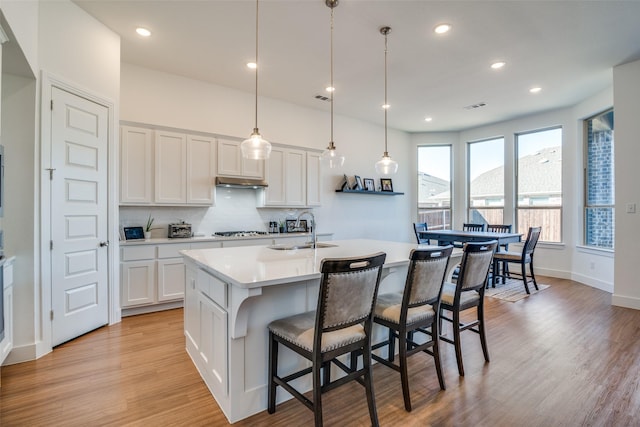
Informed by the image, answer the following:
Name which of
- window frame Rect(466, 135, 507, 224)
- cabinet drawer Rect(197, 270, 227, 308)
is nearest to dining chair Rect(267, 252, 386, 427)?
cabinet drawer Rect(197, 270, 227, 308)

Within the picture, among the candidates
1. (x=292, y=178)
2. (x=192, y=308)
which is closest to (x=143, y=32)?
(x=292, y=178)

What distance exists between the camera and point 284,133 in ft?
17.8

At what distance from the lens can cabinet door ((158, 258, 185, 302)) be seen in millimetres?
3807

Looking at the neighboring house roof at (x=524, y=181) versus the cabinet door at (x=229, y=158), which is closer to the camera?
the cabinet door at (x=229, y=158)

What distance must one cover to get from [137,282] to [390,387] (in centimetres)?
300

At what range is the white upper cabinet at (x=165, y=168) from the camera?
12.6ft

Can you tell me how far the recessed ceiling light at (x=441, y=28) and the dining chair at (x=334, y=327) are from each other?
2659 mm

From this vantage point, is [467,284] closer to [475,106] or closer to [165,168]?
[165,168]

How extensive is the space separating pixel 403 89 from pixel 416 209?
3.29m

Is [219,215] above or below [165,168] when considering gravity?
below

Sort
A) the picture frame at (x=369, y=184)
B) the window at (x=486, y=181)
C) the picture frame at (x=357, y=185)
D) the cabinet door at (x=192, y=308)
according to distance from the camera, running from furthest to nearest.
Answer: the window at (x=486, y=181) < the picture frame at (x=369, y=184) < the picture frame at (x=357, y=185) < the cabinet door at (x=192, y=308)

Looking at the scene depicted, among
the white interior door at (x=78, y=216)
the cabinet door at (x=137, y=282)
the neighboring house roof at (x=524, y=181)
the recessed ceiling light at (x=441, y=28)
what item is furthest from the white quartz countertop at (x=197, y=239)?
the neighboring house roof at (x=524, y=181)

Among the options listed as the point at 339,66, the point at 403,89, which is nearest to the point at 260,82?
the point at 339,66

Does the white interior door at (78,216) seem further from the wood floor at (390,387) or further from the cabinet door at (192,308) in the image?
the cabinet door at (192,308)
